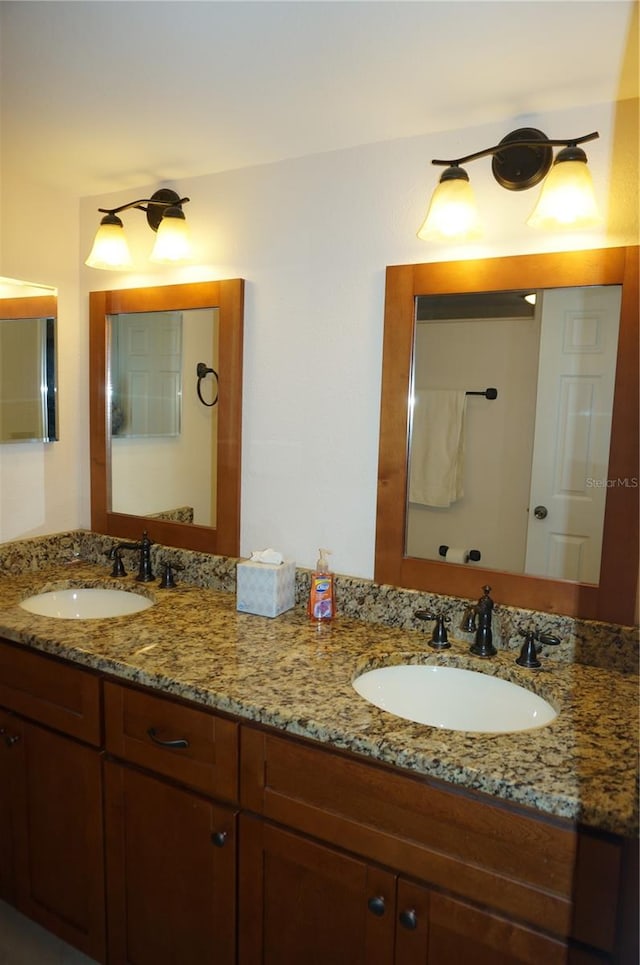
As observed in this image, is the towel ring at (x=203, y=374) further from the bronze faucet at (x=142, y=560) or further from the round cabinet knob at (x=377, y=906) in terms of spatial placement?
the round cabinet knob at (x=377, y=906)

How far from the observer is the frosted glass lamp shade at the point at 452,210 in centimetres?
142

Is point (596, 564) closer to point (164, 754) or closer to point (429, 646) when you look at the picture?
point (429, 646)

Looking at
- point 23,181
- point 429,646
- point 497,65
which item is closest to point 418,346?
point 497,65

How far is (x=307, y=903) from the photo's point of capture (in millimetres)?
1194

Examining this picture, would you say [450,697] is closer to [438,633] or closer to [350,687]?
[438,633]

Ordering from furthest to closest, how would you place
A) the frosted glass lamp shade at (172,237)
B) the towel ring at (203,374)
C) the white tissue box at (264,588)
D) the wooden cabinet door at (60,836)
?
1. the towel ring at (203,374)
2. the frosted glass lamp shade at (172,237)
3. the white tissue box at (264,588)
4. the wooden cabinet door at (60,836)

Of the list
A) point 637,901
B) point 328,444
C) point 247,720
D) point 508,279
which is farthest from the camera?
point 328,444

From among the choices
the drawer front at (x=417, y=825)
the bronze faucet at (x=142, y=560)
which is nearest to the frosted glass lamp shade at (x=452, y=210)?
the drawer front at (x=417, y=825)

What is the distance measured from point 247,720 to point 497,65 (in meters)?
1.41

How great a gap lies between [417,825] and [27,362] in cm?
183

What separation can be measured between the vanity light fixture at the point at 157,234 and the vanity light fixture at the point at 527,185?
30.3 inches

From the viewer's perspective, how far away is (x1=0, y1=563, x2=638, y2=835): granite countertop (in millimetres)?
987

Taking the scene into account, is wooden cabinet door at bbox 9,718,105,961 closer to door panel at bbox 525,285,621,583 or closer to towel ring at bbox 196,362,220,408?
towel ring at bbox 196,362,220,408

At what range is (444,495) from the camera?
1619 mm
